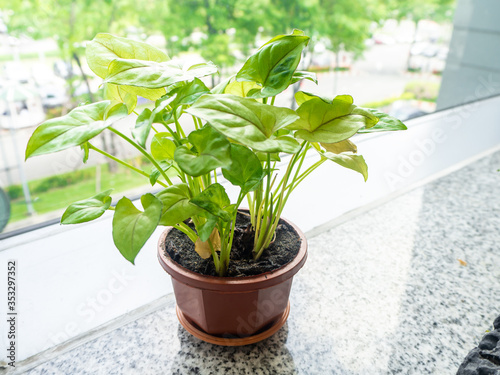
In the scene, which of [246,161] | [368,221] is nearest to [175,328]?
[246,161]

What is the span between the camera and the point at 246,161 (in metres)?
0.49

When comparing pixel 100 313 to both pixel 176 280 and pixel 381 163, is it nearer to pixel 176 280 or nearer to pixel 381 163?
pixel 176 280

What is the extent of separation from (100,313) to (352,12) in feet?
8.29

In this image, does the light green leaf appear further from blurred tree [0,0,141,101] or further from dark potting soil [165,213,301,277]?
blurred tree [0,0,141,101]

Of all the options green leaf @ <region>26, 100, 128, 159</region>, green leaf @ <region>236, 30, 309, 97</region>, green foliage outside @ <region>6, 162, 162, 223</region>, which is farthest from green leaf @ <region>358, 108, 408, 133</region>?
green foliage outside @ <region>6, 162, 162, 223</region>

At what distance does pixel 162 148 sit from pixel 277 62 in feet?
0.78

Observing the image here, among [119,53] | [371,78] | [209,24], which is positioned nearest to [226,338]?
[119,53]

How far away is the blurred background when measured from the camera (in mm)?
1610

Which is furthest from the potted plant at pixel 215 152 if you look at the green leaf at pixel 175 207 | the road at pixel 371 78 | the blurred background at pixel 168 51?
the road at pixel 371 78

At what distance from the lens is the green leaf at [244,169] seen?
1.55 ft

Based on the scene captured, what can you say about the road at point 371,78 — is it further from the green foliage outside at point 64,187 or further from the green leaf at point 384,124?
the green leaf at point 384,124

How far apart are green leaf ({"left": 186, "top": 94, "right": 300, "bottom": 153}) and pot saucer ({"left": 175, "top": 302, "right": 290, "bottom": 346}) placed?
0.40m

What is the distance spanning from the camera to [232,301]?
24.3 inches

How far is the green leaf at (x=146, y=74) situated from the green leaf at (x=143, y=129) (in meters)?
0.04
